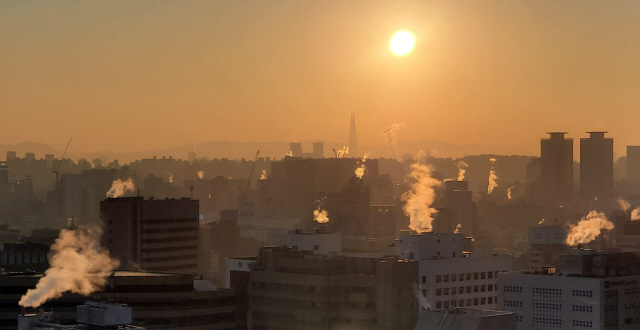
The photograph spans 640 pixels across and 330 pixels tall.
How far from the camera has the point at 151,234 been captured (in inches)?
5364

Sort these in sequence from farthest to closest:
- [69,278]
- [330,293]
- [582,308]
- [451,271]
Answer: [451,271]
[582,308]
[330,293]
[69,278]

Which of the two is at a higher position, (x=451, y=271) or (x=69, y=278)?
(x=69, y=278)

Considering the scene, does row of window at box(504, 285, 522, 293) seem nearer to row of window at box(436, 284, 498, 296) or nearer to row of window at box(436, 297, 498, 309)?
row of window at box(436, 297, 498, 309)

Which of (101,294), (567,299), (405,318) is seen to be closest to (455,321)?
(405,318)

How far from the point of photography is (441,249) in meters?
102

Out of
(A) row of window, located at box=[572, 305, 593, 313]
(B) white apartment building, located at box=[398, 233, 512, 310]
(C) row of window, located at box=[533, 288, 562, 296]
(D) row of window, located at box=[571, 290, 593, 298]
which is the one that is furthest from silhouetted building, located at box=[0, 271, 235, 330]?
(D) row of window, located at box=[571, 290, 593, 298]

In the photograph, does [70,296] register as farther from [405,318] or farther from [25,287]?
[405,318]

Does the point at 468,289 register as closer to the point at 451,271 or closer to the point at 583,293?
the point at 451,271

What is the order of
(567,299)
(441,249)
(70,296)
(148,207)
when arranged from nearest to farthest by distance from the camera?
(70,296), (567,299), (441,249), (148,207)

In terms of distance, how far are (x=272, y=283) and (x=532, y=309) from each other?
2112cm

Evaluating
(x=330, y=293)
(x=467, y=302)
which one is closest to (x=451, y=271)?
(x=467, y=302)

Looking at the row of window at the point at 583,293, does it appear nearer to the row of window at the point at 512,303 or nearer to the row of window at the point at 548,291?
the row of window at the point at 548,291

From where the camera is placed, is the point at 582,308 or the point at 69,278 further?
the point at 582,308

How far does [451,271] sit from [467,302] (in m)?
3.55
